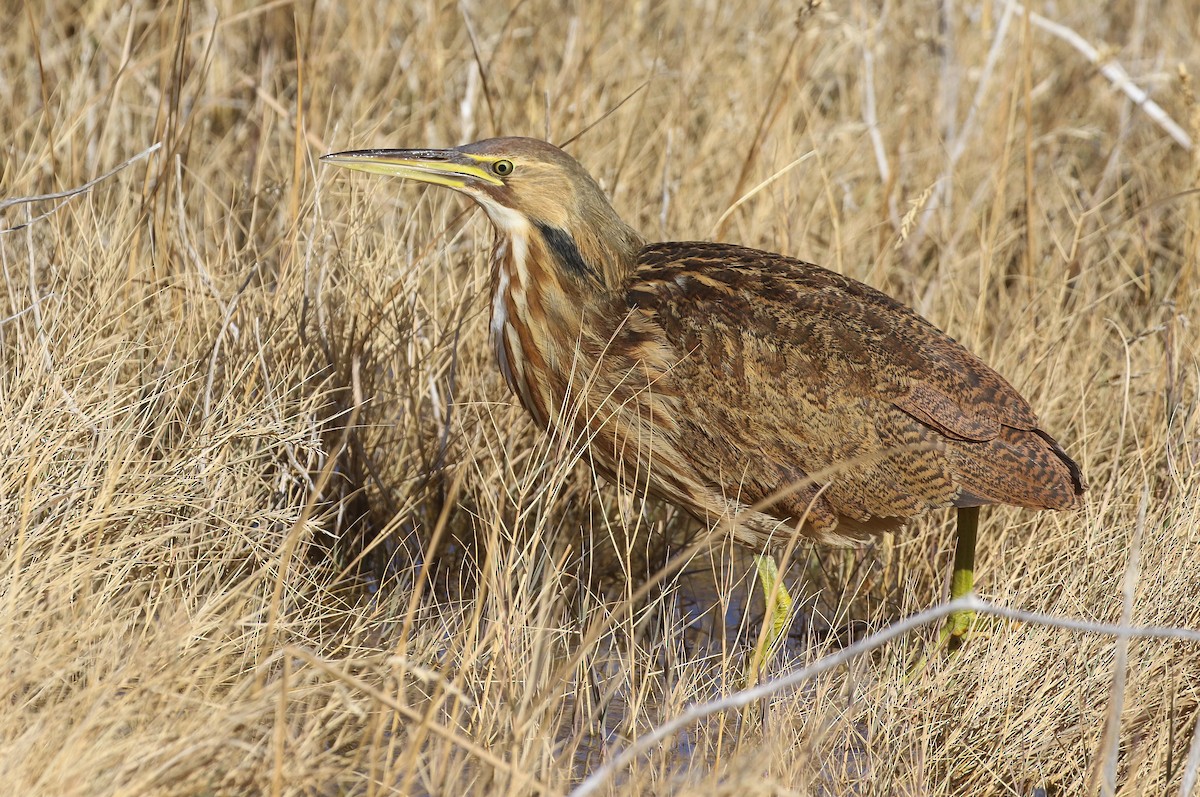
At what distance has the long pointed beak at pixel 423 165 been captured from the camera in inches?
122

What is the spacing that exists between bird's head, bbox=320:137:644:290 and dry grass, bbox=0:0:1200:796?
1.21ft

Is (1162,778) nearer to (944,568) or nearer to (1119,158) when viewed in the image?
(944,568)

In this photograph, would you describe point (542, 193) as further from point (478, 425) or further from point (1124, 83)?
point (1124, 83)

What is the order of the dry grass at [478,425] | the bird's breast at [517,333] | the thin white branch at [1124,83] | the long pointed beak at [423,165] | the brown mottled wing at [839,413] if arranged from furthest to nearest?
the thin white branch at [1124,83], the bird's breast at [517,333], the long pointed beak at [423,165], the brown mottled wing at [839,413], the dry grass at [478,425]

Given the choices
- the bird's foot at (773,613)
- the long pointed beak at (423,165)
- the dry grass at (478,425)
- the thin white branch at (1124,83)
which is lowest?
the bird's foot at (773,613)

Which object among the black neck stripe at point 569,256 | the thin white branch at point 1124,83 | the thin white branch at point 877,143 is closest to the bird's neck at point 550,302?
the black neck stripe at point 569,256

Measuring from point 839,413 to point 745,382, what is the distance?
196 mm

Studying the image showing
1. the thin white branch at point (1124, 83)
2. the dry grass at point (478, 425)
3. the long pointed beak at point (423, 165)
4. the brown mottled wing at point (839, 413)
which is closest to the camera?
the dry grass at point (478, 425)

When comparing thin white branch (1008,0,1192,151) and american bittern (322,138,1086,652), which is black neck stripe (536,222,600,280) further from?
thin white branch (1008,0,1192,151)

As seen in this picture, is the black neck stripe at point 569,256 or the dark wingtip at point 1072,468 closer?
the dark wingtip at point 1072,468

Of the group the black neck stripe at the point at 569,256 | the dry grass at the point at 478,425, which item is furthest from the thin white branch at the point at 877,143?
the black neck stripe at the point at 569,256

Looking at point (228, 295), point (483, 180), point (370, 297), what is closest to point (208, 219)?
point (228, 295)

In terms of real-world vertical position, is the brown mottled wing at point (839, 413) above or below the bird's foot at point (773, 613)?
above

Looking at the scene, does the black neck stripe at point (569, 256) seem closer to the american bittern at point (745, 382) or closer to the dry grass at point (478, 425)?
the american bittern at point (745, 382)
